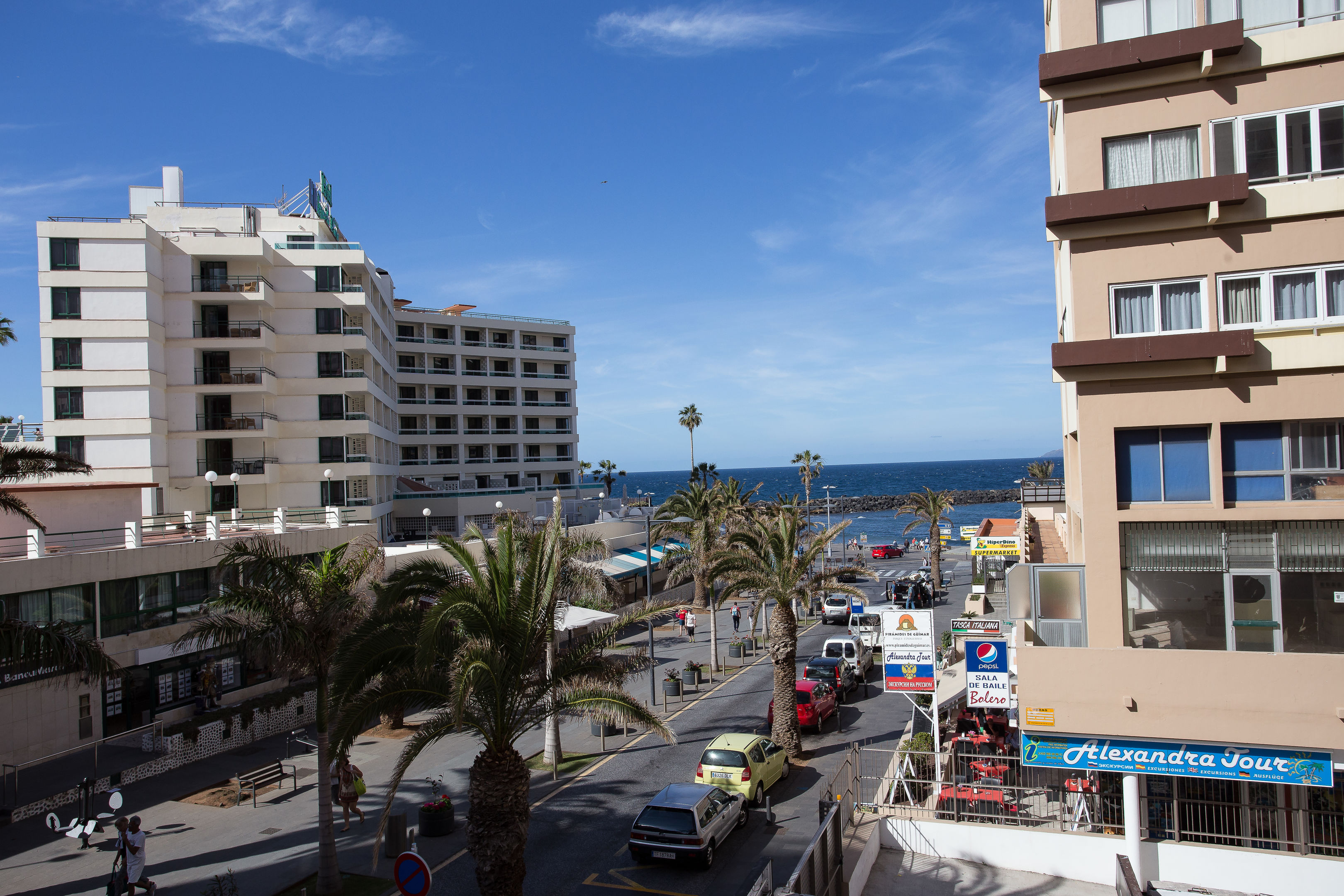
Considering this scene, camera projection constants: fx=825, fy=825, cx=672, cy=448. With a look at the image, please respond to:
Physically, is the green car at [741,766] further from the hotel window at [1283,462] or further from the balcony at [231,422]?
the balcony at [231,422]

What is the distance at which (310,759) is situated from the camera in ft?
75.3

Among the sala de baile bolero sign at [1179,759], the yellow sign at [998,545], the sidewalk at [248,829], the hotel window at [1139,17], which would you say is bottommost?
the sidewalk at [248,829]

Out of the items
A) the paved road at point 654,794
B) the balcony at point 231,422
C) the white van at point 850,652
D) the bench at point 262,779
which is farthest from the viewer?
the balcony at point 231,422

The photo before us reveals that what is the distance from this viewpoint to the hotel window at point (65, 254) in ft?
116

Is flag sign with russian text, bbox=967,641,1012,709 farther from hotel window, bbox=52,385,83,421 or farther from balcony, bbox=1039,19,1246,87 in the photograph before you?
hotel window, bbox=52,385,83,421

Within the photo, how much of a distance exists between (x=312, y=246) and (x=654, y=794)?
35.9 m

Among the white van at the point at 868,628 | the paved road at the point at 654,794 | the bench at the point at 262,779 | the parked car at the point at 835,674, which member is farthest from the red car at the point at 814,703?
the bench at the point at 262,779

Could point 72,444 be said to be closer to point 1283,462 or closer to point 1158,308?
point 1158,308

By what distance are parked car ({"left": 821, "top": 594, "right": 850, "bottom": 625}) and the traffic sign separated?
37740 millimetres

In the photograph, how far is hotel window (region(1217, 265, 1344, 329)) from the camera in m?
12.9

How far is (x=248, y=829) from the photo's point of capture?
1805 cm

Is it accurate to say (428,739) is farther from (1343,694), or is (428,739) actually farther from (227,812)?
(1343,694)

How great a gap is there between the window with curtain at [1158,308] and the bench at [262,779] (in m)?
21.2

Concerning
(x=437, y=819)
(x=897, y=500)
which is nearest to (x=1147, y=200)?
(x=437, y=819)
